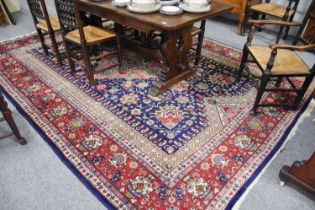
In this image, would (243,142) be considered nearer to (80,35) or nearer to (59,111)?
(59,111)

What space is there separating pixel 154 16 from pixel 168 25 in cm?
25

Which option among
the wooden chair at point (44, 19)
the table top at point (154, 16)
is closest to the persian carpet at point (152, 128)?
the wooden chair at point (44, 19)

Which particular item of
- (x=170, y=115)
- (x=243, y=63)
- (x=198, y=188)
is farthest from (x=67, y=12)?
(x=198, y=188)

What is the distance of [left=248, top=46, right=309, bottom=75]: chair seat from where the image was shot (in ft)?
6.49

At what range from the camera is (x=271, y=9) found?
3.39 metres

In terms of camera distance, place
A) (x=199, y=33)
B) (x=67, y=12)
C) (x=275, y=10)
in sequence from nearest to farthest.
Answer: (x=67, y=12)
(x=199, y=33)
(x=275, y=10)

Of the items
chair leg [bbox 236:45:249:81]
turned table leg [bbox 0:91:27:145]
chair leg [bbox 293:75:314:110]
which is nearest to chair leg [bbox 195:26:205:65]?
chair leg [bbox 236:45:249:81]

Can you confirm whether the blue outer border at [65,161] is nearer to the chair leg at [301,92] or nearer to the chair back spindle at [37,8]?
the chair back spindle at [37,8]

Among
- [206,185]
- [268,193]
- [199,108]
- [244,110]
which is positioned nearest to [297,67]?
[244,110]

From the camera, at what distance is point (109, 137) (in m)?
1.94

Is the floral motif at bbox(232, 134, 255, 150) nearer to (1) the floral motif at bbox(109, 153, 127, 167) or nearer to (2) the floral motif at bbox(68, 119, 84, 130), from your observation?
(1) the floral motif at bbox(109, 153, 127, 167)

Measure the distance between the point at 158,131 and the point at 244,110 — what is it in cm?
86

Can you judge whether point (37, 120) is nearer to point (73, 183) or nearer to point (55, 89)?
point (55, 89)

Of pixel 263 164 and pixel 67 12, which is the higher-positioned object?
pixel 67 12
